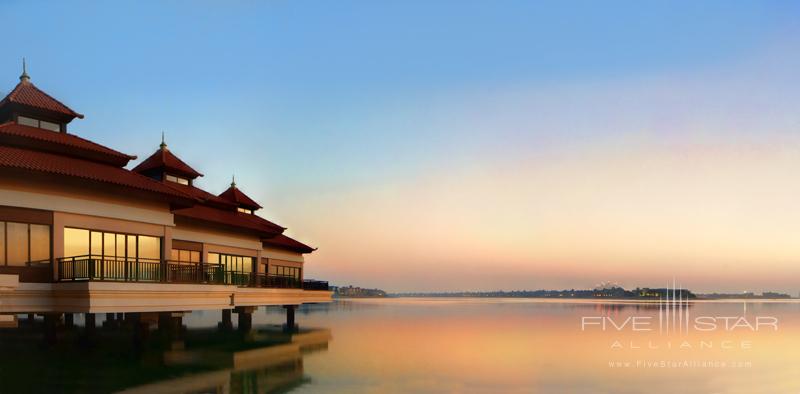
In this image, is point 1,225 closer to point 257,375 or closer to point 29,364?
point 29,364

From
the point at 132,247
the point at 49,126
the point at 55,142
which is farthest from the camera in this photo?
the point at 49,126

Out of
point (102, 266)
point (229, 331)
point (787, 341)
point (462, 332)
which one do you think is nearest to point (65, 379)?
point (102, 266)

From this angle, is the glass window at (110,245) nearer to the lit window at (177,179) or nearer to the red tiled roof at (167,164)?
the red tiled roof at (167,164)

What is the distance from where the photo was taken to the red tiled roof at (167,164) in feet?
124

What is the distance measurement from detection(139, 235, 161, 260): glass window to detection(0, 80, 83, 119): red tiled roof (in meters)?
6.51

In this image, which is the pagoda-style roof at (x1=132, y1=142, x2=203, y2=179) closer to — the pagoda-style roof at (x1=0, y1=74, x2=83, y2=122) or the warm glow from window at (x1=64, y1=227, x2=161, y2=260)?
the pagoda-style roof at (x1=0, y1=74, x2=83, y2=122)

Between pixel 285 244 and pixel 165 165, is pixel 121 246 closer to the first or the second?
pixel 165 165

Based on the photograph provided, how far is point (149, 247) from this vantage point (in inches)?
1115

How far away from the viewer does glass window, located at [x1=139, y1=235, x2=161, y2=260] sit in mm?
27906

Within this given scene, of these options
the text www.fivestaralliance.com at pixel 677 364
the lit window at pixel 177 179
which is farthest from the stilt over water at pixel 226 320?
the text www.fivestaralliance.com at pixel 677 364

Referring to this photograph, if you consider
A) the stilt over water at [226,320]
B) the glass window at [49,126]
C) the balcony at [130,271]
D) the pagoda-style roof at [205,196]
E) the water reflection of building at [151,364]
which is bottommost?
the stilt over water at [226,320]

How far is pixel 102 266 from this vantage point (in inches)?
925

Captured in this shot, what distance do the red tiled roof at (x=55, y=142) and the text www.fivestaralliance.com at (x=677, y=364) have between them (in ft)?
85.8

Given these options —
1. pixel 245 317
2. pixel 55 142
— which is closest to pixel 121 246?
pixel 55 142
